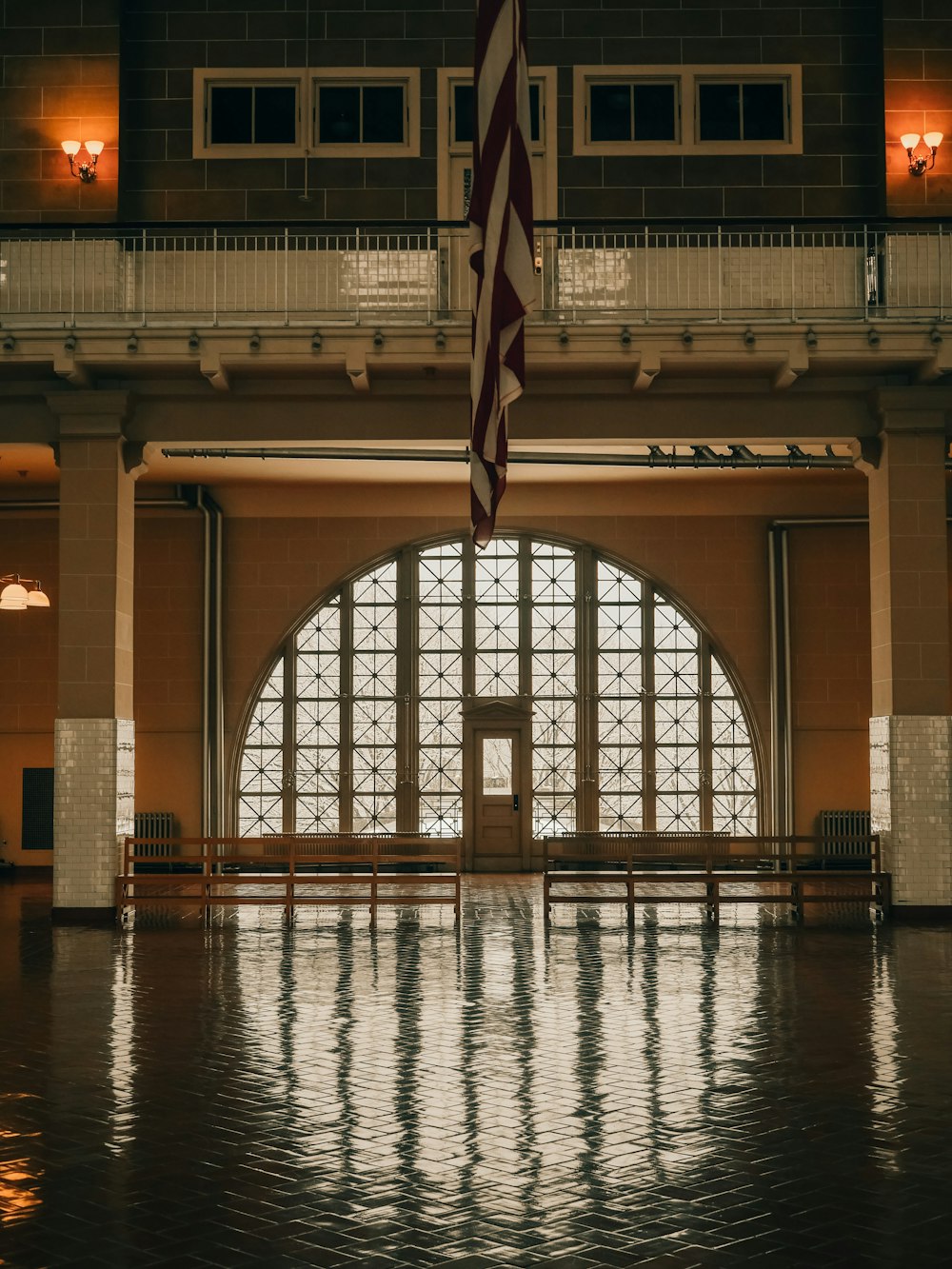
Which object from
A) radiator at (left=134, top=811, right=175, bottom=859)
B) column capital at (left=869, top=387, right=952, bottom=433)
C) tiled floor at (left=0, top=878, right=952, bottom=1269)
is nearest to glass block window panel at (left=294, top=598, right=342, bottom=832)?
radiator at (left=134, top=811, right=175, bottom=859)

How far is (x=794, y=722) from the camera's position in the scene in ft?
76.3

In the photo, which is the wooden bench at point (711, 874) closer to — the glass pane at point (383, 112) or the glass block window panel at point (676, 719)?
the glass block window panel at point (676, 719)

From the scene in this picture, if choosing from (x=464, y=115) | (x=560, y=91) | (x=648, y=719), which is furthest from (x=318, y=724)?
(x=560, y=91)

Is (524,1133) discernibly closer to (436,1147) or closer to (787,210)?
(436,1147)

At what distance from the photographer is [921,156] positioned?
1792cm

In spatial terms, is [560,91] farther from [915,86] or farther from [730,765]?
A: [730,765]

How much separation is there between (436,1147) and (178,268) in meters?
12.6

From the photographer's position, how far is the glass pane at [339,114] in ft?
61.1

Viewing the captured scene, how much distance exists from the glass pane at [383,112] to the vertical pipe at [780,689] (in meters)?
9.00

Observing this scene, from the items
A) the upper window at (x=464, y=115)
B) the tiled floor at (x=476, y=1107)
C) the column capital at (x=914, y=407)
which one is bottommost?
the tiled floor at (x=476, y=1107)

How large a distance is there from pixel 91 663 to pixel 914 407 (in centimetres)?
980

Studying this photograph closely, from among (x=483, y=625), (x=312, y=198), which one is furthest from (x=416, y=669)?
(x=312, y=198)

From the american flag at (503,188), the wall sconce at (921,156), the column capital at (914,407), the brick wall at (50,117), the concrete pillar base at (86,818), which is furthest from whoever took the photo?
the brick wall at (50,117)

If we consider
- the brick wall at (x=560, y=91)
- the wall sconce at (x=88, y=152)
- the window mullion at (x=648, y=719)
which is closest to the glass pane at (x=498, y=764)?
the window mullion at (x=648, y=719)
